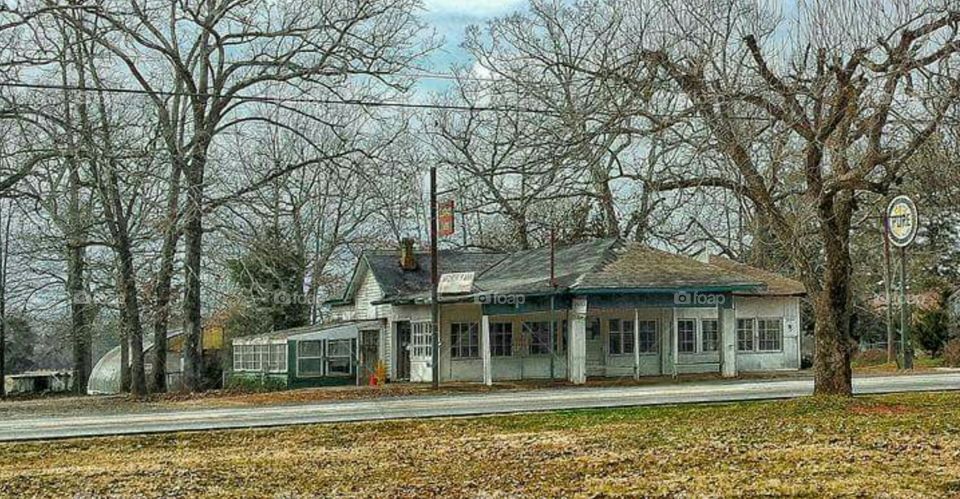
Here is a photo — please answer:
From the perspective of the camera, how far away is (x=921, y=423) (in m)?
16.1

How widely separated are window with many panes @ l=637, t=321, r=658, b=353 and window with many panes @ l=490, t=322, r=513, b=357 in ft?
14.9

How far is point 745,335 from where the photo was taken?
1572 inches

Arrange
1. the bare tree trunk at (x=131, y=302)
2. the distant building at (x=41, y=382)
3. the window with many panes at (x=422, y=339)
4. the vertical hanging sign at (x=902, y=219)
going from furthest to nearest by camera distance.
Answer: the distant building at (x=41, y=382), the window with many panes at (x=422, y=339), the bare tree trunk at (x=131, y=302), the vertical hanging sign at (x=902, y=219)

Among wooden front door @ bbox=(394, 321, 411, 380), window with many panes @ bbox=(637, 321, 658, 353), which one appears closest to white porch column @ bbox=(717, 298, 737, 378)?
window with many panes @ bbox=(637, 321, 658, 353)

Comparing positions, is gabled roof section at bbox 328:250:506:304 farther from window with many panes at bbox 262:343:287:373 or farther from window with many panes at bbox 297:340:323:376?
window with many panes at bbox 262:343:287:373

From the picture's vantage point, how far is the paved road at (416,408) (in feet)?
62.6

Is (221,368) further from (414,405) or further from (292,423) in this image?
(292,423)

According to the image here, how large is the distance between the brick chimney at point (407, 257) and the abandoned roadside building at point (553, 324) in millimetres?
47

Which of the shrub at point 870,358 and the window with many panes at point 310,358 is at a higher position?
the window with many panes at point 310,358

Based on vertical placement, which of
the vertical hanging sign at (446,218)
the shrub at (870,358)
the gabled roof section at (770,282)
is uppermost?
the vertical hanging sign at (446,218)

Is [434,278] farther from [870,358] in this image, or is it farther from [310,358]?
[870,358]

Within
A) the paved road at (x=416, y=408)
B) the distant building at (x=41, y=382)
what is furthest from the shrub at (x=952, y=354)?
the distant building at (x=41, y=382)

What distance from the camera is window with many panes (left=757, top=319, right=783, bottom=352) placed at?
40.2 meters

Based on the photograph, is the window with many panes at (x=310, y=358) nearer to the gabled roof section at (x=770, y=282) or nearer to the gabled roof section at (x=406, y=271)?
the gabled roof section at (x=406, y=271)
